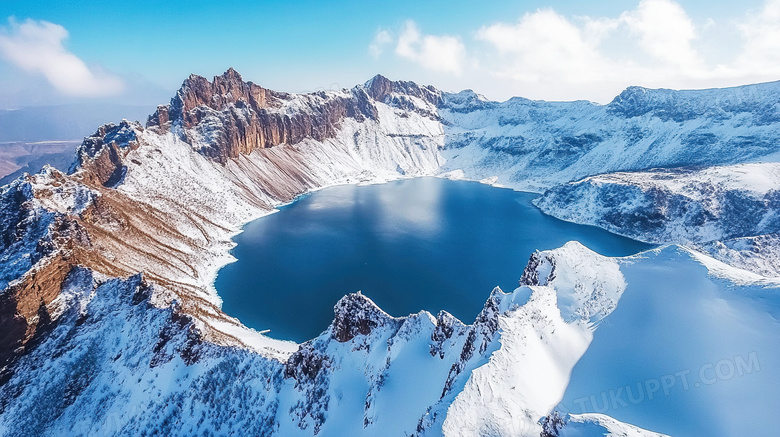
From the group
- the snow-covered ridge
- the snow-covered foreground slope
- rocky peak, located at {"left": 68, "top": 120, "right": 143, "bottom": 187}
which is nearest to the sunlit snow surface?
the snow-covered foreground slope

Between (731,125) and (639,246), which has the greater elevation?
(731,125)

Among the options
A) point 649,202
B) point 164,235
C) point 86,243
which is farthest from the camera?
point 649,202

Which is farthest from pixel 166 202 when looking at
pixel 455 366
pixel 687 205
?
pixel 687 205

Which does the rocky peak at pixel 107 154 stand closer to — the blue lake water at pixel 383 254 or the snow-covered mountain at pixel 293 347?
the snow-covered mountain at pixel 293 347

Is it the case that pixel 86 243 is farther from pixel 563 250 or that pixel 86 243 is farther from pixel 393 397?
pixel 563 250

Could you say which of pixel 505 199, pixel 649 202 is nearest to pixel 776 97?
pixel 649 202

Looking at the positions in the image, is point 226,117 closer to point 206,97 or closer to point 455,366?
point 206,97

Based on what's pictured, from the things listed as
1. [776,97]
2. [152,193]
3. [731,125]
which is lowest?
[152,193]

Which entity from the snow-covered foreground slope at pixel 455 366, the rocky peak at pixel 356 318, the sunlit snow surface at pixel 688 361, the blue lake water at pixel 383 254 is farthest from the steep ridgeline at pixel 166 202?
the sunlit snow surface at pixel 688 361

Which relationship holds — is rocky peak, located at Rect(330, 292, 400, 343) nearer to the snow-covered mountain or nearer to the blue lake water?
the snow-covered mountain
